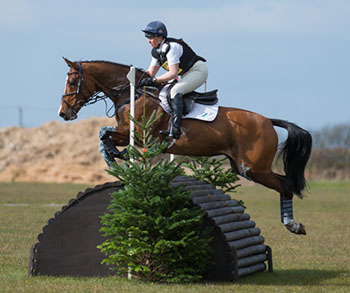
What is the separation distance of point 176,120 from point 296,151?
174 centimetres

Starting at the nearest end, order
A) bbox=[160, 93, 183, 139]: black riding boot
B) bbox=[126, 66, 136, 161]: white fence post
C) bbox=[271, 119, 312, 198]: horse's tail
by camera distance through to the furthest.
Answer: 1. bbox=[126, 66, 136, 161]: white fence post
2. bbox=[160, 93, 183, 139]: black riding boot
3. bbox=[271, 119, 312, 198]: horse's tail

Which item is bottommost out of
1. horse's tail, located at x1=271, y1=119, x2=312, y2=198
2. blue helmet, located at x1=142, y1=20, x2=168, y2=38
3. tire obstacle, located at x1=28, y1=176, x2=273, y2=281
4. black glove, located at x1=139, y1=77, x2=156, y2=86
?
tire obstacle, located at x1=28, y1=176, x2=273, y2=281

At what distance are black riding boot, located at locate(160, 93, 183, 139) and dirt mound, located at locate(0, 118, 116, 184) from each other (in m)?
34.1

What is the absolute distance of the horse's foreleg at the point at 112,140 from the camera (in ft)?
26.2

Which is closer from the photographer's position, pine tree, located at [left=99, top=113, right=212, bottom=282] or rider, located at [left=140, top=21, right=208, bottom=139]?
pine tree, located at [left=99, top=113, right=212, bottom=282]

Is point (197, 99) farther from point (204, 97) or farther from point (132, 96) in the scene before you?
point (132, 96)

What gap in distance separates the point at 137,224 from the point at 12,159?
155 feet

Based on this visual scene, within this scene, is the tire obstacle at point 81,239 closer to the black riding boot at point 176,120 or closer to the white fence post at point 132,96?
the black riding boot at point 176,120

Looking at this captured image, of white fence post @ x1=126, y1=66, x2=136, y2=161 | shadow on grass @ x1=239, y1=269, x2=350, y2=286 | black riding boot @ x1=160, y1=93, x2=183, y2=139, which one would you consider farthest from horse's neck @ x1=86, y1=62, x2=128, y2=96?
shadow on grass @ x1=239, y1=269, x2=350, y2=286

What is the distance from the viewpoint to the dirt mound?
44.6 meters

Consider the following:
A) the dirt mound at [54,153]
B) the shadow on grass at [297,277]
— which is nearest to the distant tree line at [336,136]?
the dirt mound at [54,153]

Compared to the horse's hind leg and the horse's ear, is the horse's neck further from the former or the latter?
the horse's hind leg

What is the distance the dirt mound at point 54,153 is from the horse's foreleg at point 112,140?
33.9 m

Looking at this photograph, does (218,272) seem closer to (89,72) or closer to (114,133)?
(114,133)
